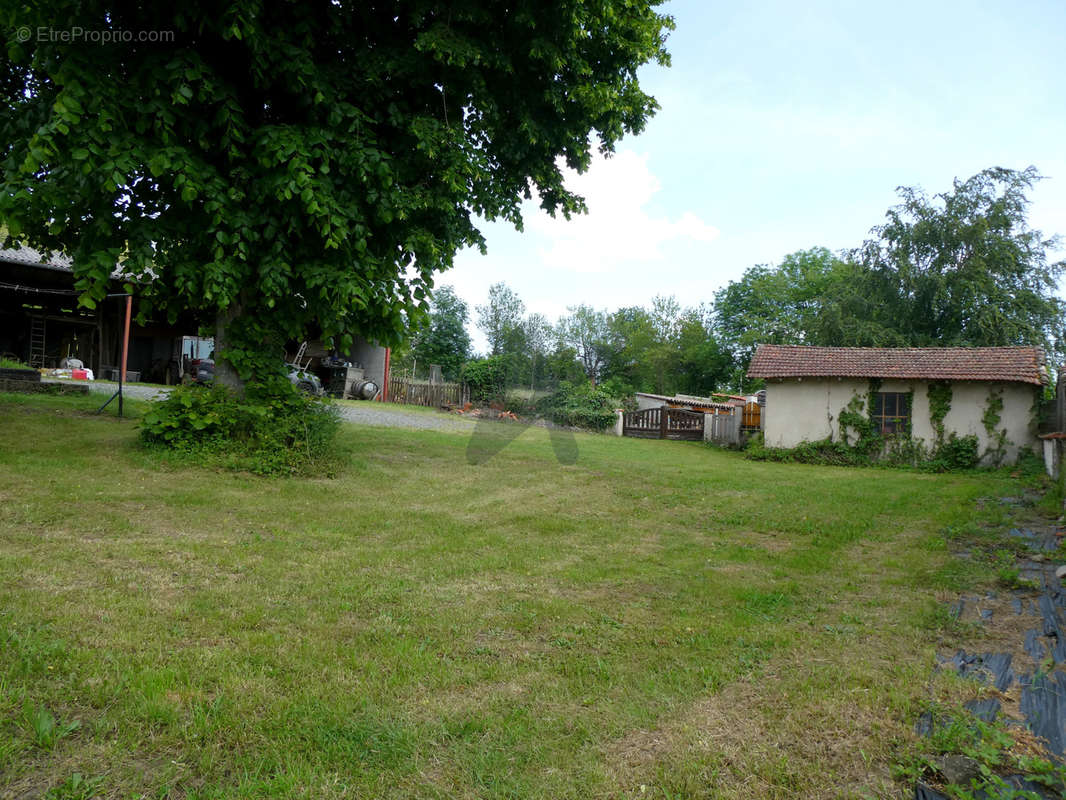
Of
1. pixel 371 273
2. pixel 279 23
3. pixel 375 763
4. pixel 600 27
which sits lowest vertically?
pixel 375 763

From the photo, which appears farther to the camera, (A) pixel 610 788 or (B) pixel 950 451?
(B) pixel 950 451

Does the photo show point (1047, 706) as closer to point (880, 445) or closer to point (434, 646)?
point (434, 646)

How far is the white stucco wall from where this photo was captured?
1591 centimetres

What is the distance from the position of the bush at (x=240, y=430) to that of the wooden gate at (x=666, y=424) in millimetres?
17244

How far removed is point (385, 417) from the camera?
60.6 ft

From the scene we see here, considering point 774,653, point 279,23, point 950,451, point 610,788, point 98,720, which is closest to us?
point 610,788

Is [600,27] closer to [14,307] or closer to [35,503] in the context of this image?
[35,503]

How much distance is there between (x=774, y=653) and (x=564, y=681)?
48.8 inches

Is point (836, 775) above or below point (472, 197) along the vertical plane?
below

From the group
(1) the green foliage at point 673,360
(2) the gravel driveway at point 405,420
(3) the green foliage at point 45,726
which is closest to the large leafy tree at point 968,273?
(1) the green foliage at point 673,360

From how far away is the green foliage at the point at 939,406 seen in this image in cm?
1653

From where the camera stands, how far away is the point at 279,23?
735 centimetres

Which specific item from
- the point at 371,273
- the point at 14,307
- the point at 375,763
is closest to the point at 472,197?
the point at 371,273

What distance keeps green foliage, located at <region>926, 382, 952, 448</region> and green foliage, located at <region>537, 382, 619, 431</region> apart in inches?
439
